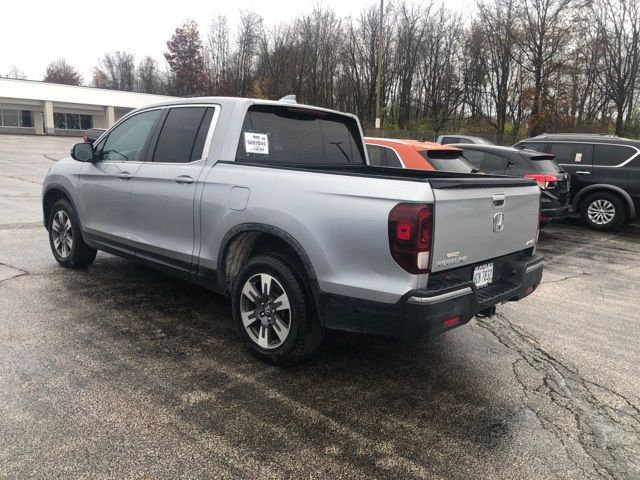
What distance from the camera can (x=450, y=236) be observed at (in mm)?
3025

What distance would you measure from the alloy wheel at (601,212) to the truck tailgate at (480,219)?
26.2 feet

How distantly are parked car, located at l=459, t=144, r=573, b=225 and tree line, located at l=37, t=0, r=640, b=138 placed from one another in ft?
96.0

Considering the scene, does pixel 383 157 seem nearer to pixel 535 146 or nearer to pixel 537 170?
pixel 537 170

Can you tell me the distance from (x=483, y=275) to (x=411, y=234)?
0.92 m

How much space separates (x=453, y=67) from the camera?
44594mm

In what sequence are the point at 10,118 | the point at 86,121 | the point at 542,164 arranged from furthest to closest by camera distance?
the point at 86,121, the point at 10,118, the point at 542,164

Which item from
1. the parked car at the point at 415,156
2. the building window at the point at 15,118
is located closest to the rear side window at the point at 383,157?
the parked car at the point at 415,156

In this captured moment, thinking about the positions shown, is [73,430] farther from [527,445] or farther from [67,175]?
[67,175]

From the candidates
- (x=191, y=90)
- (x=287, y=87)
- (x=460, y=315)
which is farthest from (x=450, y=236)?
(x=191, y=90)

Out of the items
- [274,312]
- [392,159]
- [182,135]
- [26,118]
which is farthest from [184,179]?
[26,118]

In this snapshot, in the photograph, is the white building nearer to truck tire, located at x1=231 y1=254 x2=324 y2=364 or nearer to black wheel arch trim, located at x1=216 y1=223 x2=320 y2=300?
black wheel arch trim, located at x1=216 y1=223 x2=320 y2=300

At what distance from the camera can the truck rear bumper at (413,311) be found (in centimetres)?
288

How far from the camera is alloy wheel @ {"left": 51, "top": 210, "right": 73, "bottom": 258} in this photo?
5.84 meters

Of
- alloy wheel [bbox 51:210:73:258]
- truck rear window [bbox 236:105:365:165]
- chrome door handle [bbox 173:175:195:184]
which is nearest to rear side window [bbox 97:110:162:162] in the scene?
chrome door handle [bbox 173:175:195:184]
